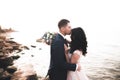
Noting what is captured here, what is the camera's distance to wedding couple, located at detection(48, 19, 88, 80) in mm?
4676

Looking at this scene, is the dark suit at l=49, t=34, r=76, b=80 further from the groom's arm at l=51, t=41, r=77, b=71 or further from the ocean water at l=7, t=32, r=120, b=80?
the ocean water at l=7, t=32, r=120, b=80

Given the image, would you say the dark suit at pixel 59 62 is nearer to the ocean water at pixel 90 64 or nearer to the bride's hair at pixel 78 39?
the bride's hair at pixel 78 39

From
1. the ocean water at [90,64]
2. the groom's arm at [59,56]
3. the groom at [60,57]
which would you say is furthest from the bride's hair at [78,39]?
the ocean water at [90,64]

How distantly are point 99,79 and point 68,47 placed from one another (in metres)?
13.2

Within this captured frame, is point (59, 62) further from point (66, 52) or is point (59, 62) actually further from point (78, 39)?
point (78, 39)

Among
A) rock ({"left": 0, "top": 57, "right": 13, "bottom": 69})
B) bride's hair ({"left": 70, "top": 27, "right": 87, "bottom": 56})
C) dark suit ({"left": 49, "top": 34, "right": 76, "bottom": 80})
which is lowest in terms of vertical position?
rock ({"left": 0, "top": 57, "right": 13, "bottom": 69})

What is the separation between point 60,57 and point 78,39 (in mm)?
531

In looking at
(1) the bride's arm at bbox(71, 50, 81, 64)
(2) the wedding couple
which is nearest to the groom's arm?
(2) the wedding couple

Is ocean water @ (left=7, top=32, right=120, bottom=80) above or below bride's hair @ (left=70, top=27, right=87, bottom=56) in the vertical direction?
below

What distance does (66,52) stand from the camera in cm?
489

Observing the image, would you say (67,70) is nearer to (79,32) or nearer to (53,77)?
(53,77)

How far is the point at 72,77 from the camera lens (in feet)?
16.4

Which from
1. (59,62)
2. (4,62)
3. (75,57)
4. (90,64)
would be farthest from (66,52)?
(90,64)

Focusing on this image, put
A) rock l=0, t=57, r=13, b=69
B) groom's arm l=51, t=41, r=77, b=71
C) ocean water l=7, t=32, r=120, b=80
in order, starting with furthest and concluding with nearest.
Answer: ocean water l=7, t=32, r=120, b=80
rock l=0, t=57, r=13, b=69
groom's arm l=51, t=41, r=77, b=71
